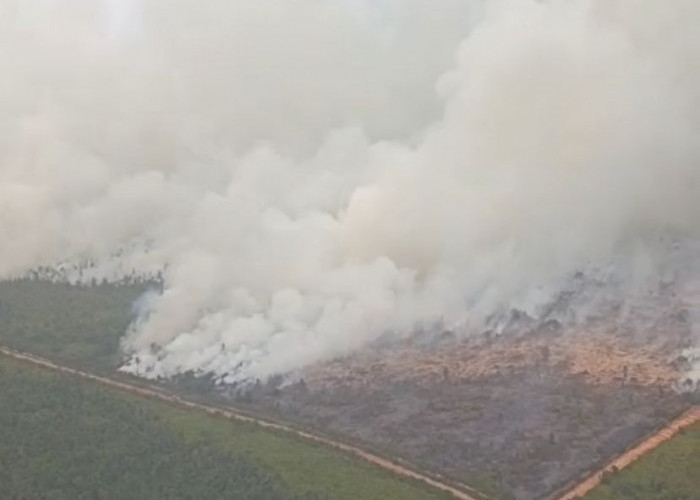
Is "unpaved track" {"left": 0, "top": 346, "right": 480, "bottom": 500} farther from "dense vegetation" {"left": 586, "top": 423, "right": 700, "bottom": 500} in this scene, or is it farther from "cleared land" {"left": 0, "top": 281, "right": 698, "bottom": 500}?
"dense vegetation" {"left": 586, "top": 423, "right": 700, "bottom": 500}

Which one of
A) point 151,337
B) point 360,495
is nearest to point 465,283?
point 151,337

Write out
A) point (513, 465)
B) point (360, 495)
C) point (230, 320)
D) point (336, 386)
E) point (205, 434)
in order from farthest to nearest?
point (230, 320) → point (336, 386) → point (205, 434) → point (513, 465) → point (360, 495)

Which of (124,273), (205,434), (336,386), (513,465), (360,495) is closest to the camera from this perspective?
(360,495)

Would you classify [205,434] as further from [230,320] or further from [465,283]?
[465,283]

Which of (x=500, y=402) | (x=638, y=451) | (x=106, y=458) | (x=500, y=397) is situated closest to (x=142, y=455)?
(x=106, y=458)

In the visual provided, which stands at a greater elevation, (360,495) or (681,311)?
(681,311)

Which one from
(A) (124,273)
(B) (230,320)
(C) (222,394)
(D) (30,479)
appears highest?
(A) (124,273)
